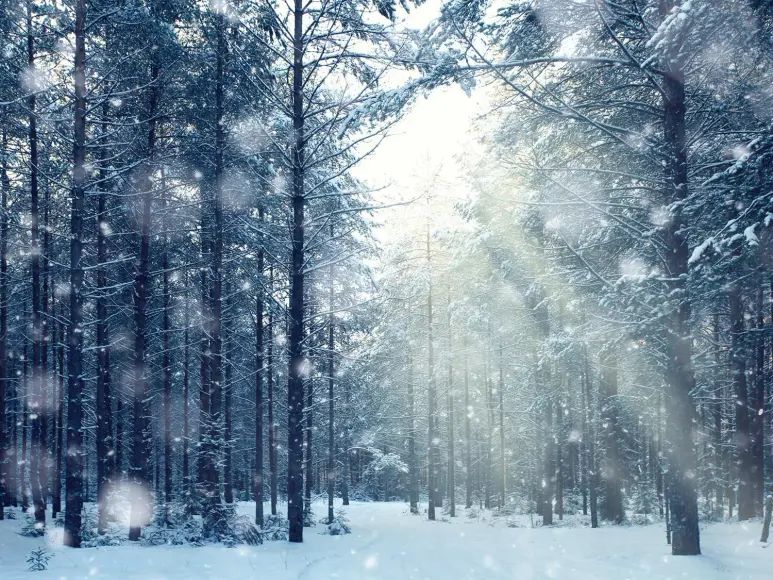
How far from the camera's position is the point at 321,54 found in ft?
34.9

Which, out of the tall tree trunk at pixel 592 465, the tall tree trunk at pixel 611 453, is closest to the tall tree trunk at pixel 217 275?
the tall tree trunk at pixel 592 465

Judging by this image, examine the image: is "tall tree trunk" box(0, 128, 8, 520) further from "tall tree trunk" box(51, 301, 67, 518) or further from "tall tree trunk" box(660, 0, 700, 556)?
"tall tree trunk" box(660, 0, 700, 556)

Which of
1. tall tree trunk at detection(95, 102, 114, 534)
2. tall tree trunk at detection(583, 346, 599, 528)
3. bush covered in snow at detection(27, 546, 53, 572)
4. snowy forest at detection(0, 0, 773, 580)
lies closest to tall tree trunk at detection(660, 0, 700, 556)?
snowy forest at detection(0, 0, 773, 580)

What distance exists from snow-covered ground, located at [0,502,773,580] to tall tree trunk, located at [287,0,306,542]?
1.26 m

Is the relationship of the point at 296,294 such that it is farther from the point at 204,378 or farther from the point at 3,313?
the point at 3,313

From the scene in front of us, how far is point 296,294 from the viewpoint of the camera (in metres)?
10.8

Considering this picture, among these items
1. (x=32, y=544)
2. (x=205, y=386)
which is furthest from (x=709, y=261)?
(x=32, y=544)

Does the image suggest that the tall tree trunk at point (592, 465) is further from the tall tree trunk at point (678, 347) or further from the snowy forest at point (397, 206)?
the tall tree trunk at point (678, 347)

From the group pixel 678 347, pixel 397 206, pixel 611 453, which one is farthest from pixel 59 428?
pixel 678 347

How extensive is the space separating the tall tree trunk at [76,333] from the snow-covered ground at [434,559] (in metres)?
0.73

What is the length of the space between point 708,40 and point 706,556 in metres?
8.37

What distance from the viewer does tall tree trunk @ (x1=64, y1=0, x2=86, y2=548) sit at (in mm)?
9703

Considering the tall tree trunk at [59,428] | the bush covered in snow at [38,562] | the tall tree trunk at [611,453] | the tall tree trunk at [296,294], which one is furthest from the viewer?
the tall tree trunk at [59,428]

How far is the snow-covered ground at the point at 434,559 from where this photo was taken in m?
7.49
